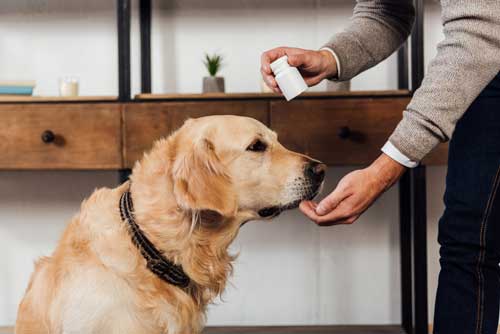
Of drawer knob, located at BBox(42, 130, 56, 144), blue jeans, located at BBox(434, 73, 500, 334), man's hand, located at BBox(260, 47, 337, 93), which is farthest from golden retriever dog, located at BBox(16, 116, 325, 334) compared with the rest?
drawer knob, located at BBox(42, 130, 56, 144)

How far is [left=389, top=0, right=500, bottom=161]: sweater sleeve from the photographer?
112cm

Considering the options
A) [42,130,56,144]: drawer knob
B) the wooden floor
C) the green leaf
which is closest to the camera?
[42,130,56,144]: drawer knob

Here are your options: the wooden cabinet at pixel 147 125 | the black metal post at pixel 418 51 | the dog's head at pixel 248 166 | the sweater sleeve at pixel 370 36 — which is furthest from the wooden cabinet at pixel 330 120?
the dog's head at pixel 248 166

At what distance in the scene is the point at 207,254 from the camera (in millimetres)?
1497

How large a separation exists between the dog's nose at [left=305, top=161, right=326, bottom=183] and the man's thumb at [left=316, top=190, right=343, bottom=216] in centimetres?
25

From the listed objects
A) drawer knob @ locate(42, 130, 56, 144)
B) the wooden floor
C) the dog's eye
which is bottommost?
the wooden floor

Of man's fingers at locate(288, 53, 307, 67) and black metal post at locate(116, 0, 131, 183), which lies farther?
black metal post at locate(116, 0, 131, 183)

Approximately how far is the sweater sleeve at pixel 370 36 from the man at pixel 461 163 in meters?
0.39

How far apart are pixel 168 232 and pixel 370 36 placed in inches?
27.8

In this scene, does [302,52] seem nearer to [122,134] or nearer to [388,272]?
[122,134]

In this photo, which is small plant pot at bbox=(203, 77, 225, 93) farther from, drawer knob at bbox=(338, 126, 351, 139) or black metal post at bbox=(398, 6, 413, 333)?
black metal post at bbox=(398, 6, 413, 333)

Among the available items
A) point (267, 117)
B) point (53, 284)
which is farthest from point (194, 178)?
point (267, 117)

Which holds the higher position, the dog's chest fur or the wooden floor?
the dog's chest fur

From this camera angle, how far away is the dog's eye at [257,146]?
1.51 meters
